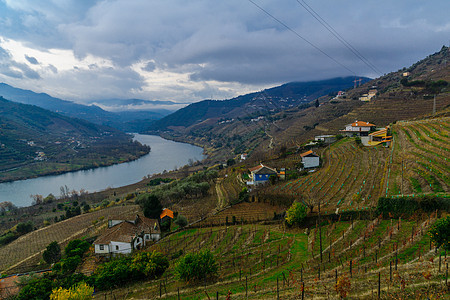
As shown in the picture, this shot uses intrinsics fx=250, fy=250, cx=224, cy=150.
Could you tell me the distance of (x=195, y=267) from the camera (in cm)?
1131

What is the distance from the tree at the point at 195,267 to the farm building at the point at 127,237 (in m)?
11.6

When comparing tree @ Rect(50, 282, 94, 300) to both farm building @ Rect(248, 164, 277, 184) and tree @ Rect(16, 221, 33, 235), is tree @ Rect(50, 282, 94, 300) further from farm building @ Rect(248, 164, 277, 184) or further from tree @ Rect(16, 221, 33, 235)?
tree @ Rect(16, 221, 33, 235)

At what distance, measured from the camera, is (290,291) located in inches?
335

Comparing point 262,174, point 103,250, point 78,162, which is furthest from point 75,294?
point 78,162

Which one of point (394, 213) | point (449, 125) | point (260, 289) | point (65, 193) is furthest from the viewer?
point (65, 193)

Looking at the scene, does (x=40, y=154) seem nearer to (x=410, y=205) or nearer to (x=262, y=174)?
(x=262, y=174)

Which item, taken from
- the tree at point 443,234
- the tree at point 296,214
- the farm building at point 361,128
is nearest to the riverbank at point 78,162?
the farm building at point 361,128

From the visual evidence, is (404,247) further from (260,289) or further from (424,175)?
(424,175)

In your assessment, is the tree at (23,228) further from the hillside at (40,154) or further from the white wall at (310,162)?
the hillside at (40,154)

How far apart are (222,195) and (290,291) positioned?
2666 cm

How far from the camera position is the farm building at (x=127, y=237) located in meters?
21.3

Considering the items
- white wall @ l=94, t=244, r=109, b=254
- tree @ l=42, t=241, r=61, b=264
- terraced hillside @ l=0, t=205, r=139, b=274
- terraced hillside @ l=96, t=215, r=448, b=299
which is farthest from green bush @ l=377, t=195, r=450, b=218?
terraced hillside @ l=0, t=205, r=139, b=274

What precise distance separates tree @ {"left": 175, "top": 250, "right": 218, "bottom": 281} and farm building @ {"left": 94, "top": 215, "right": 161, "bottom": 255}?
1157cm

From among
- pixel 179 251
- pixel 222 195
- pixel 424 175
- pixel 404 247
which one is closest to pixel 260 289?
pixel 404 247
